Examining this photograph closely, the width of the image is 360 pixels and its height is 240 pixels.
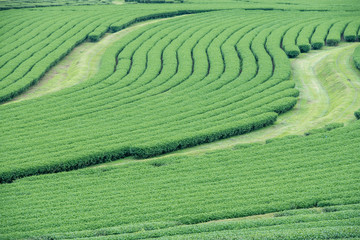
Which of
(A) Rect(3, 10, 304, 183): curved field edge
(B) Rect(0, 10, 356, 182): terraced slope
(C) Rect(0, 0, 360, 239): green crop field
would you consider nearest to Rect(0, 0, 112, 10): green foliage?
(C) Rect(0, 0, 360, 239): green crop field

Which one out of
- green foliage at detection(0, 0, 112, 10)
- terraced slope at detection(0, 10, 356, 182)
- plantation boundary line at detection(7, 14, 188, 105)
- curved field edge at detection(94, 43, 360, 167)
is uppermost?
green foliage at detection(0, 0, 112, 10)

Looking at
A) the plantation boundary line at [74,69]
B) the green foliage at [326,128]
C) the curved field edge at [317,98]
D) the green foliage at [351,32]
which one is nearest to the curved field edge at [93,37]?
the plantation boundary line at [74,69]

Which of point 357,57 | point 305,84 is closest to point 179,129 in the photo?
point 305,84

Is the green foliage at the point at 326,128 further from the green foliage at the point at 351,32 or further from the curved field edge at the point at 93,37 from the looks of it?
the green foliage at the point at 351,32

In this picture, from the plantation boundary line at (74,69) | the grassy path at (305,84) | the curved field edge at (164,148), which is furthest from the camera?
the plantation boundary line at (74,69)

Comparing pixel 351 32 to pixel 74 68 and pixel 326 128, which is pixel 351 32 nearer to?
pixel 326 128

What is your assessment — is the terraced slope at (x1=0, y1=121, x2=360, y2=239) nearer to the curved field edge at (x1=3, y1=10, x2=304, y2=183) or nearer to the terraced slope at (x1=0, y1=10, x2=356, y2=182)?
the curved field edge at (x1=3, y1=10, x2=304, y2=183)
